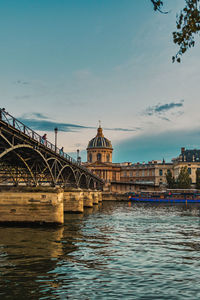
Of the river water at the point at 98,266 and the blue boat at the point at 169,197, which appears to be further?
the blue boat at the point at 169,197

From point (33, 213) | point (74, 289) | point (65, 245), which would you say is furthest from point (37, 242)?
point (74, 289)

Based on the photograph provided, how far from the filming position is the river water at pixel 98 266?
1494 cm

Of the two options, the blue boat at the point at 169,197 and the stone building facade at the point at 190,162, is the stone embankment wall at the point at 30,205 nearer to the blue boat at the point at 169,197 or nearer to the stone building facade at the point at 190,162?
the blue boat at the point at 169,197

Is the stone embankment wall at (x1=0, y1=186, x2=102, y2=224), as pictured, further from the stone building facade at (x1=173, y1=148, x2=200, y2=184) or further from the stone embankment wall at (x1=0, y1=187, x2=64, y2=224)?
the stone building facade at (x1=173, y1=148, x2=200, y2=184)

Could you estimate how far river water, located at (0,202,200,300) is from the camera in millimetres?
14938

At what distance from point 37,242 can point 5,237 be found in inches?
135

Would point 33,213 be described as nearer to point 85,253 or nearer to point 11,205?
point 11,205

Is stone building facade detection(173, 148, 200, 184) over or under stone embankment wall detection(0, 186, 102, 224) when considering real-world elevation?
over

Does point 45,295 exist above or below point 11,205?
below

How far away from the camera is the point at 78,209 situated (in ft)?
197

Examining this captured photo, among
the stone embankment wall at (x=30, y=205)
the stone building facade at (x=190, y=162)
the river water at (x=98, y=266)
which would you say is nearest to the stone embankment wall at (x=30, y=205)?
the stone embankment wall at (x=30, y=205)

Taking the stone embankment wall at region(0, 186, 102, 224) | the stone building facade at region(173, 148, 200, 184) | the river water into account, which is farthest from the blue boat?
the river water

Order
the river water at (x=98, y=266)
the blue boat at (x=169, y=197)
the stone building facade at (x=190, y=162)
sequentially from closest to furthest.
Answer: the river water at (x=98, y=266)
the blue boat at (x=169, y=197)
the stone building facade at (x=190, y=162)

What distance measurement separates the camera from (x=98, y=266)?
64.5 feet
